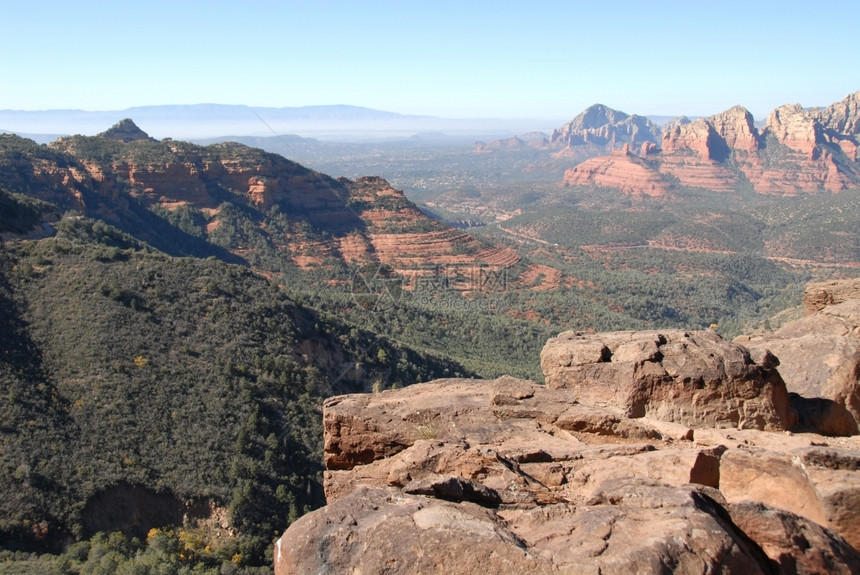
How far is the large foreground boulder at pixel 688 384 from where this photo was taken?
1127 cm

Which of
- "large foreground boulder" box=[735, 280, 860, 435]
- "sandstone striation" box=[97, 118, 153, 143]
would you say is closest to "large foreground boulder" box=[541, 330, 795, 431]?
"large foreground boulder" box=[735, 280, 860, 435]

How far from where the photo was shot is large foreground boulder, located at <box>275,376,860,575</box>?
6.57 meters

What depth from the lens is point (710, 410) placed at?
11328 mm

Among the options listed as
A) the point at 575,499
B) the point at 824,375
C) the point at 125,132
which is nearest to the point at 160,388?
the point at 575,499

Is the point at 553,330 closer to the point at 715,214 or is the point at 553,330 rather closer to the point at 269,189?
the point at 269,189

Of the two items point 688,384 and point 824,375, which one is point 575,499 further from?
point 824,375

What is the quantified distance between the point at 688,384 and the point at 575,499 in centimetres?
389

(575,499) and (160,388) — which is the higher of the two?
(575,499)

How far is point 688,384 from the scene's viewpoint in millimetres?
11438

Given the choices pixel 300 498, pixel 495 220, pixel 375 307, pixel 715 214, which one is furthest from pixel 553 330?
pixel 495 220

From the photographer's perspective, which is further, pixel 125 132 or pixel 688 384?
pixel 125 132

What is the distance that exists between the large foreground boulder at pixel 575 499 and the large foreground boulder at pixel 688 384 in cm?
36

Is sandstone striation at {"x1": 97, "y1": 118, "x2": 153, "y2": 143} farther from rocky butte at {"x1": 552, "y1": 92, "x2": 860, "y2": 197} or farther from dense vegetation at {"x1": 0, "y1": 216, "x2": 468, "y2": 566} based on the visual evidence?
rocky butte at {"x1": 552, "y1": 92, "x2": 860, "y2": 197}

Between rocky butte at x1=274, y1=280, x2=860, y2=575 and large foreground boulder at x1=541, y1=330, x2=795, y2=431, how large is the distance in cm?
3
